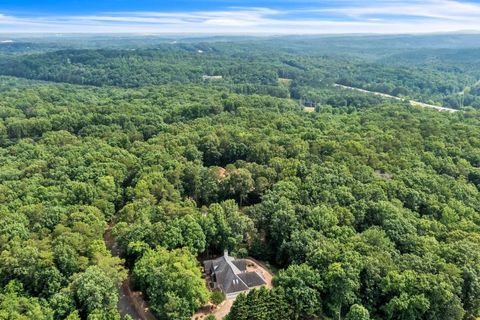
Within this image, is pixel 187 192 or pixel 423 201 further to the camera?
pixel 187 192

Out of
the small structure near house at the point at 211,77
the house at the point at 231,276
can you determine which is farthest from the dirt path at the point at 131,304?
Result: the small structure near house at the point at 211,77

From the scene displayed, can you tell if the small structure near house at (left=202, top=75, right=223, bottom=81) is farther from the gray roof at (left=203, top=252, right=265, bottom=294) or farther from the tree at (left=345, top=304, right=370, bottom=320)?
the tree at (left=345, top=304, right=370, bottom=320)

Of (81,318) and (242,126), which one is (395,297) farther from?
(242,126)

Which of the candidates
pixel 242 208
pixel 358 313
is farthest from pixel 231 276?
pixel 242 208

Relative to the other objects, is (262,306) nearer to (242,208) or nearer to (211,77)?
(242,208)

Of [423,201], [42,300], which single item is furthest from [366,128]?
[42,300]

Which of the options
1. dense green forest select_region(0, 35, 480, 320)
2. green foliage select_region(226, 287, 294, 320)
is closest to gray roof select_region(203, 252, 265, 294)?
dense green forest select_region(0, 35, 480, 320)

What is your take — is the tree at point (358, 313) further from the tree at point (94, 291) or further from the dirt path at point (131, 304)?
the tree at point (94, 291)
